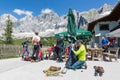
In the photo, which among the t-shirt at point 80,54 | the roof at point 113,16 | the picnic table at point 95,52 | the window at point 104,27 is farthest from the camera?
the window at point 104,27

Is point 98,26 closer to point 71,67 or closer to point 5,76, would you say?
point 71,67

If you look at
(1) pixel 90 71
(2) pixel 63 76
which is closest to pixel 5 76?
(2) pixel 63 76

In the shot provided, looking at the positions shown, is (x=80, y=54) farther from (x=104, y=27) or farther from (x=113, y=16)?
(x=104, y=27)

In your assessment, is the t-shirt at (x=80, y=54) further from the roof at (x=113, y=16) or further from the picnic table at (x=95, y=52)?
the roof at (x=113, y=16)

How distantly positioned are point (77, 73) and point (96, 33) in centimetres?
2811

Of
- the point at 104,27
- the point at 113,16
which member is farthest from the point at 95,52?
the point at 104,27

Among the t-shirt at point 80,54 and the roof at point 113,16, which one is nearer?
the t-shirt at point 80,54

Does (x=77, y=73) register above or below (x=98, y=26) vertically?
below

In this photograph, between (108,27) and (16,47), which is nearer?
(16,47)

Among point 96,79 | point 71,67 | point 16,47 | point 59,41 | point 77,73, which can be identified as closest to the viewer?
point 96,79

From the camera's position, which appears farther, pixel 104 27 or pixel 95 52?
pixel 104 27

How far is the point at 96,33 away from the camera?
38.2m

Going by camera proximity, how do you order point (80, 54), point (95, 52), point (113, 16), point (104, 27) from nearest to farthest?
point (80, 54), point (95, 52), point (113, 16), point (104, 27)

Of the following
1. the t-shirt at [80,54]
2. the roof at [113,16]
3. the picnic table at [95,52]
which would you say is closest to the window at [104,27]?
the roof at [113,16]
